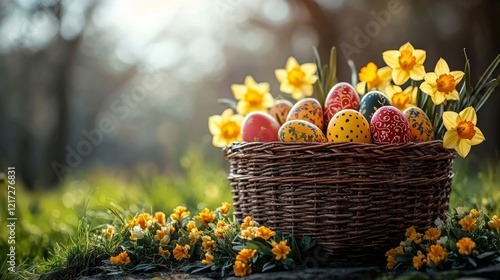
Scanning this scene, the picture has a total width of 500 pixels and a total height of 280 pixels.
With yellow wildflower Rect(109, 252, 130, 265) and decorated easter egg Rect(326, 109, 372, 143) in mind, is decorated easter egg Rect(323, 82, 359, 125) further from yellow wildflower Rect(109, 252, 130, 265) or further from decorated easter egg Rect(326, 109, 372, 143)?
yellow wildflower Rect(109, 252, 130, 265)

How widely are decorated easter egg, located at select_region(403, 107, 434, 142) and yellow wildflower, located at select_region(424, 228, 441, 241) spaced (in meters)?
0.37

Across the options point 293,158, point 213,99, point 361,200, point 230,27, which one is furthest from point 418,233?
point 213,99

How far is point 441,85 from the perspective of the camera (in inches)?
83.4

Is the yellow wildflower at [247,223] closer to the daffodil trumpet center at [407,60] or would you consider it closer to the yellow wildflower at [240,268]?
the yellow wildflower at [240,268]

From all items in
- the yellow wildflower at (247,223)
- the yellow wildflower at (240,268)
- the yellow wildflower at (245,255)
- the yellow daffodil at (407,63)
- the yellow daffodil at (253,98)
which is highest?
the yellow daffodil at (407,63)

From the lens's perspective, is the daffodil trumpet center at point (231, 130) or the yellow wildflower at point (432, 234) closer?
the yellow wildflower at point (432, 234)

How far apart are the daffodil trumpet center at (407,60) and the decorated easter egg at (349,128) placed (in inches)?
14.6

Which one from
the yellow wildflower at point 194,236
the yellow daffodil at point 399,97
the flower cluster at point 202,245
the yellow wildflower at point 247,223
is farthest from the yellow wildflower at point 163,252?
the yellow daffodil at point 399,97

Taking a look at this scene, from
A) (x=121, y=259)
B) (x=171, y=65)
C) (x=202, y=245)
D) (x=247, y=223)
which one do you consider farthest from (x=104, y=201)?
(x=171, y=65)

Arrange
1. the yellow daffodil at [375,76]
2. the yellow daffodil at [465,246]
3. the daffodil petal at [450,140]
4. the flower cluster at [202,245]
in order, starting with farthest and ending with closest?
the yellow daffodil at [375,76]
the daffodil petal at [450,140]
the flower cluster at [202,245]
the yellow daffodil at [465,246]

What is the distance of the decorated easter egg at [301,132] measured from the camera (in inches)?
81.4

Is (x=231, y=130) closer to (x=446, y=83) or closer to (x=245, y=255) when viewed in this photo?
(x=245, y=255)

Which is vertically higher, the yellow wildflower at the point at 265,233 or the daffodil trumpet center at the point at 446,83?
the daffodil trumpet center at the point at 446,83

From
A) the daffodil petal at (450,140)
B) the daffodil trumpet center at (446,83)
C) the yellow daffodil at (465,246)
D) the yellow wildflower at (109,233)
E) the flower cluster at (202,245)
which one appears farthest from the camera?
the yellow wildflower at (109,233)
